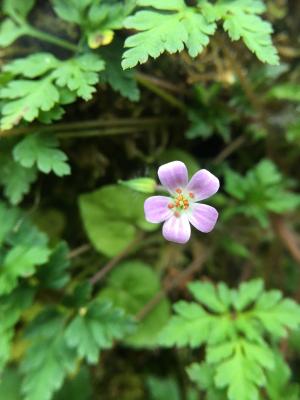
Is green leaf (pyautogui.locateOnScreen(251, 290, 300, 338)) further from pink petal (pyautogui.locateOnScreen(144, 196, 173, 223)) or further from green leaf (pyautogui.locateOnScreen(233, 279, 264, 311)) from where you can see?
pink petal (pyautogui.locateOnScreen(144, 196, 173, 223))

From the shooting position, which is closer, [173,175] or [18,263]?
[173,175]

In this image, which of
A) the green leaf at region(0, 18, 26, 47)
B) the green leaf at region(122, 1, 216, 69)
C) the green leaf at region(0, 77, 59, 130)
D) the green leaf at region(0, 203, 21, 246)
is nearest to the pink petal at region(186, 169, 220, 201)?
the green leaf at region(122, 1, 216, 69)

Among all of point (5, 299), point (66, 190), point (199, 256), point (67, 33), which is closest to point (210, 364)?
point (199, 256)

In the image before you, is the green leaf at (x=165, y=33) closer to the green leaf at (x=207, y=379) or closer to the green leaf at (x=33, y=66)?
the green leaf at (x=33, y=66)

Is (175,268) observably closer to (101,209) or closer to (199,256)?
(199,256)

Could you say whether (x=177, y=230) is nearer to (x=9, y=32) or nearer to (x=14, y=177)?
(x=14, y=177)

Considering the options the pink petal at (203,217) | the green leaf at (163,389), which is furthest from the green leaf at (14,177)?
the green leaf at (163,389)

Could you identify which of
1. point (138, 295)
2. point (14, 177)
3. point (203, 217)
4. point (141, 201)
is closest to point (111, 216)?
point (141, 201)
